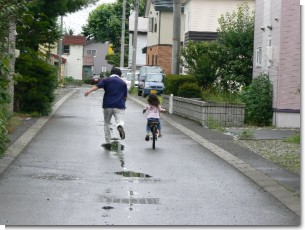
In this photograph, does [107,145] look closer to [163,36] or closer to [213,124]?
[213,124]

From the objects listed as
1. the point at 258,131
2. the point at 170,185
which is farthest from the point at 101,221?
the point at 258,131

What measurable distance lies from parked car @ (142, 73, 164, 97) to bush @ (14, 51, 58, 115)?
72.2 feet

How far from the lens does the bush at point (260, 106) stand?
25516 mm

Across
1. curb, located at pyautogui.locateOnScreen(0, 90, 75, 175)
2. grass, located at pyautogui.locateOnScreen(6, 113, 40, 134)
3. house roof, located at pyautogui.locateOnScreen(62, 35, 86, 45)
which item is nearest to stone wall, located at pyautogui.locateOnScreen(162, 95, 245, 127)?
curb, located at pyautogui.locateOnScreen(0, 90, 75, 175)

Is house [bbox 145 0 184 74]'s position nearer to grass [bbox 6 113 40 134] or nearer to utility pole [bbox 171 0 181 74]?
utility pole [bbox 171 0 181 74]

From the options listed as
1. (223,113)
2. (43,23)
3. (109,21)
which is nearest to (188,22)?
(43,23)

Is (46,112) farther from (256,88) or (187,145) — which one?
(187,145)

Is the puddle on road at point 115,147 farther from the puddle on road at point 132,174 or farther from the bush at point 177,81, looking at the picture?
the bush at point 177,81

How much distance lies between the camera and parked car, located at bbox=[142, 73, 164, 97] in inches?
1895

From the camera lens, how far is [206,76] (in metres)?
33.8

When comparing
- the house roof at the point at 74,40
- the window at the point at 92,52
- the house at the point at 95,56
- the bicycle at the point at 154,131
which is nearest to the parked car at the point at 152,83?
the bicycle at the point at 154,131

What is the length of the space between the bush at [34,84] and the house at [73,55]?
80.3 meters

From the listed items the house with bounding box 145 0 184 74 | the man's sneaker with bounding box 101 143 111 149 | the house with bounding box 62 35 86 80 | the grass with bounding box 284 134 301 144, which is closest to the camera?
the man's sneaker with bounding box 101 143 111 149

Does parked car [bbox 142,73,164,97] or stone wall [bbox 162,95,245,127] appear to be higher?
parked car [bbox 142,73,164,97]
